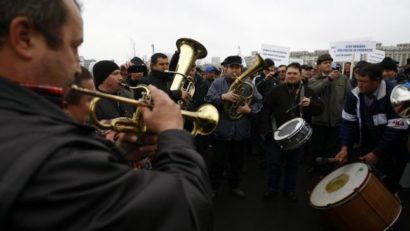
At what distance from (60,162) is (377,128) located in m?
4.51

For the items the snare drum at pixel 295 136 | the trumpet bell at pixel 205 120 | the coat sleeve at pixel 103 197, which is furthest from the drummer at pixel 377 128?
the coat sleeve at pixel 103 197

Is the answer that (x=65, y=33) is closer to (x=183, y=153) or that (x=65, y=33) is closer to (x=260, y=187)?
(x=183, y=153)

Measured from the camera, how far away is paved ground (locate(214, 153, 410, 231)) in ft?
14.0

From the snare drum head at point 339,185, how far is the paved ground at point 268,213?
0.39m

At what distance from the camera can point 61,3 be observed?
1.00m

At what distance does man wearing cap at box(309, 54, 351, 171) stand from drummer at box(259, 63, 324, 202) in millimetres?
1321

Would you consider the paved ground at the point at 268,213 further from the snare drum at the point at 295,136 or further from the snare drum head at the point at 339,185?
the snare drum at the point at 295,136

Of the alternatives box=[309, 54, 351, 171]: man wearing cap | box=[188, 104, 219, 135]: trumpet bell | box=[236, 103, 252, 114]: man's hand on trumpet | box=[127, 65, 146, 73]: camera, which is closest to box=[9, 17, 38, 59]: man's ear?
box=[188, 104, 219, 135]: trumpet bell

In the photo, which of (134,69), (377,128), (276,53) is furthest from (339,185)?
(276,53)

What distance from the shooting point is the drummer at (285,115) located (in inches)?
204

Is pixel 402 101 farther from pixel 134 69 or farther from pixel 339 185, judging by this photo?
pixel 134 69

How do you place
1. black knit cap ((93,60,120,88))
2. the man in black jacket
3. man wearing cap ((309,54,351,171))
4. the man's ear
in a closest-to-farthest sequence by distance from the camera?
1. the man in black jacket
2. the man's ear
3. black knit cap ((93,60,120,88))
4. man wearing cap ((309,54,351,171))

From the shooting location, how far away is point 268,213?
470 cm

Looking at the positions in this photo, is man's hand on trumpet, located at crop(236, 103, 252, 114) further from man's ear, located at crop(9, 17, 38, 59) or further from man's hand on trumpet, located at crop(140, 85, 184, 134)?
man's ear, located at crop(9, 17, 38, 59)
